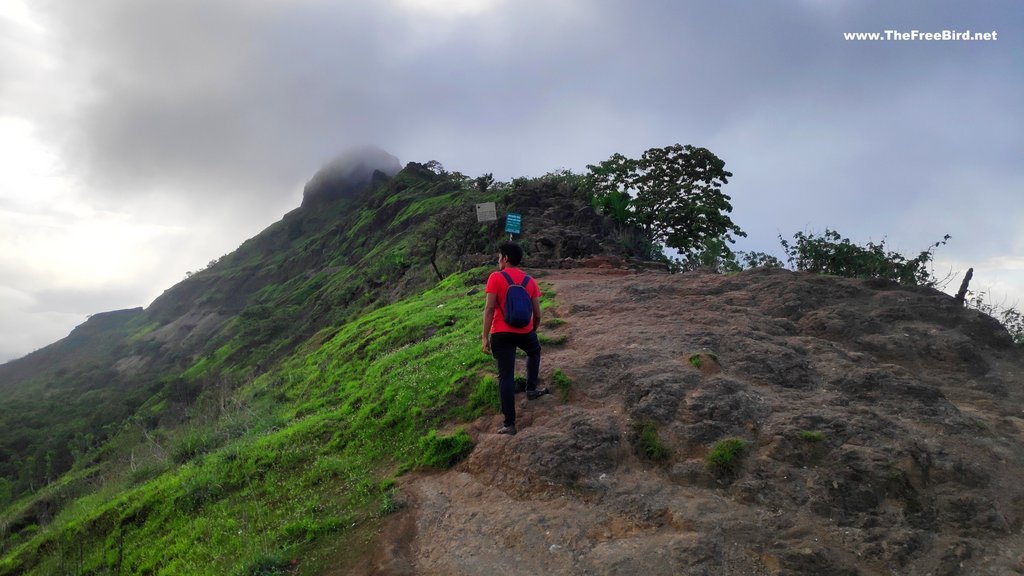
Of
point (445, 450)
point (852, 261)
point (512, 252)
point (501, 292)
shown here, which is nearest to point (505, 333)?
point (501, 292)

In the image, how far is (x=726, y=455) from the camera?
539 cm

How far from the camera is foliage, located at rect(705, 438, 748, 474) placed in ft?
17.5

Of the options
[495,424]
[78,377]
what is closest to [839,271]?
[495,424]

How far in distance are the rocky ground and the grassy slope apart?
861 mm

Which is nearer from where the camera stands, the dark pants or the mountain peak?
the dark pants

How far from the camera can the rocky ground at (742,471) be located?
14.1 ft

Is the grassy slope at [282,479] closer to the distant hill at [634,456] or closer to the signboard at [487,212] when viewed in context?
the distant hill at [634,456]

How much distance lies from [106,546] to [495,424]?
6.85 m

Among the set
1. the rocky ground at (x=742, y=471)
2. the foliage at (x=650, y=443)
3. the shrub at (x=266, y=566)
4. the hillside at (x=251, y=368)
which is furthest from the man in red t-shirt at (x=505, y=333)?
the shrub at (x=266, y=566)

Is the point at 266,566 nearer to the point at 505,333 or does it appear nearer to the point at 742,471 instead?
the point at 505,333

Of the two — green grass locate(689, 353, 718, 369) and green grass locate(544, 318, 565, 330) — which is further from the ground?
green grass locate(544, 318, 565, 330)

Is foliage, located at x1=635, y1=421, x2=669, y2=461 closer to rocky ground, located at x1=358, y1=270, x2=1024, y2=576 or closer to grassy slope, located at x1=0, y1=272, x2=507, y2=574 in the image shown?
rocky ground, located at x1=358, y1=270, x2=1024, y2=576

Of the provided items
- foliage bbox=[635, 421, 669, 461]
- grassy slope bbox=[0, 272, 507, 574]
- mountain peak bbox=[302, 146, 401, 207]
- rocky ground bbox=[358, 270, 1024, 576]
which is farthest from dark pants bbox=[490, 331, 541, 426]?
mountain peak bbox=[302, 146, 401, 207]

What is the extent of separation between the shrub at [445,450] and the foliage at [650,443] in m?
2.10
